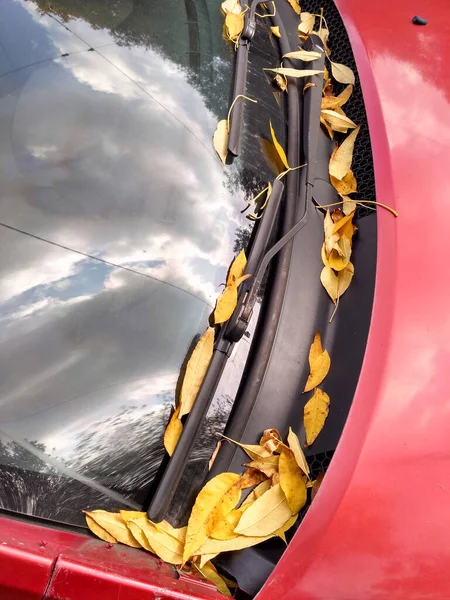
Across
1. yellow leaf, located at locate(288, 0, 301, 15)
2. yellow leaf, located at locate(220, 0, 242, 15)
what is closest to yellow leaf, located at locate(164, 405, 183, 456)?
yellow leaf, located at locate(220, 0, 242, 15)

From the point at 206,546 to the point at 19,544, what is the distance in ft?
1.14

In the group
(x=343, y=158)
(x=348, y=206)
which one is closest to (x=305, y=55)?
(x=343, y=158)

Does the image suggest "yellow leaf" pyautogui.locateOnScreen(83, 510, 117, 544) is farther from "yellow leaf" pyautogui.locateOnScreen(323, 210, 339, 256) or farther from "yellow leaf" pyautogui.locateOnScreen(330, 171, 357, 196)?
"yellow leaf" pyautogui.locateOnScreen(330, 171, 357, 196)

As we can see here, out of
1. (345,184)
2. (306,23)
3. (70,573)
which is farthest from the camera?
(306,23)

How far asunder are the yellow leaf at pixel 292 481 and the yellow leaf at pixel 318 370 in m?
0.14

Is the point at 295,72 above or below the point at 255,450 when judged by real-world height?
above

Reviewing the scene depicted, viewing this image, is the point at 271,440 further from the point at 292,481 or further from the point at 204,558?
the point at 204,558

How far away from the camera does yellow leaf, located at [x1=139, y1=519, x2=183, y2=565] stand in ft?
3.93

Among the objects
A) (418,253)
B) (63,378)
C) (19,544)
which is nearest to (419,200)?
(418,253)

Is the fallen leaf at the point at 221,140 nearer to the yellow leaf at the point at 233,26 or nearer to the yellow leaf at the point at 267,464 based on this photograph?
the yellow leaf at the point at 233,26

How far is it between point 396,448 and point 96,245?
700mm

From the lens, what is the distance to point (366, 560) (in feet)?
3.85

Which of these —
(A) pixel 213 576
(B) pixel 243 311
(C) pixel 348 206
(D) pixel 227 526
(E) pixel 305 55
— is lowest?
(A) pixel 213 576

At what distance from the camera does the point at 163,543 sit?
3.95 ft
